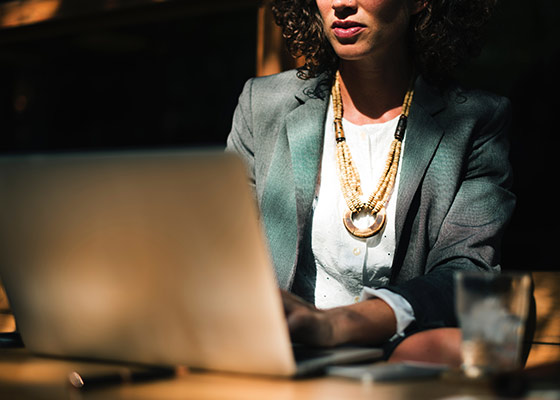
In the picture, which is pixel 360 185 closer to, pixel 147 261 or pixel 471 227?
pixel 471 227

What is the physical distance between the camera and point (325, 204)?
2080 millimetres

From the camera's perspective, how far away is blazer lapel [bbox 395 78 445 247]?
1.96 metres

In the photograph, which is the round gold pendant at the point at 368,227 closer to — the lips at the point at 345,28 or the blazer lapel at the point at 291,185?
the blazer lapel at the point at 291,185

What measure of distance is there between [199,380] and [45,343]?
11.6 inches

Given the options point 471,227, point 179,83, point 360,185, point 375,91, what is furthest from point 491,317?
point 179,83

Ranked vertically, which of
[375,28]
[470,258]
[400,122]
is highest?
[375,28]

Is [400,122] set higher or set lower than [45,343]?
higher

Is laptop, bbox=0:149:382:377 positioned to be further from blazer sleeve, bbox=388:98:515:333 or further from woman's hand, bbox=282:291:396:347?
blazer sleeve, bbox=388:98:515:333

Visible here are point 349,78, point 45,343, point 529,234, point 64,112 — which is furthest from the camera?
point 64,112

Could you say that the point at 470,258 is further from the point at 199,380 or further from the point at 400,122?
the point at 199,380

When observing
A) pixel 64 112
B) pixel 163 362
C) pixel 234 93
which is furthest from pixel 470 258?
pixel 64 112

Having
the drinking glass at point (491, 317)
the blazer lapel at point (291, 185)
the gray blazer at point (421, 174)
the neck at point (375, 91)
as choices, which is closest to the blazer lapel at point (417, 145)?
the gray blazer at point (421, 174)

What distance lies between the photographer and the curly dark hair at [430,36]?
7.20ft

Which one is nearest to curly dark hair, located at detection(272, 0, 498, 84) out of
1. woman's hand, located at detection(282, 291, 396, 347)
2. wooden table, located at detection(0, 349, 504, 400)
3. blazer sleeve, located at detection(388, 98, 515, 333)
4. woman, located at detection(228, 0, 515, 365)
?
woman, located at detection(228, 0, 515, 365)
